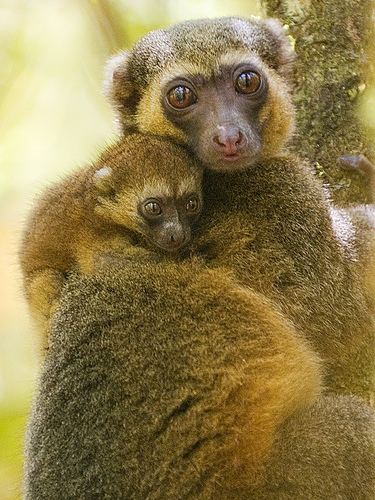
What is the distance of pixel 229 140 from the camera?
18.5 feet

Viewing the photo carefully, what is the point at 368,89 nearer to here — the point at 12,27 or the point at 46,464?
the point at 46,464

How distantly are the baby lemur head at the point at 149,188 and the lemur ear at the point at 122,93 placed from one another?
542 mm

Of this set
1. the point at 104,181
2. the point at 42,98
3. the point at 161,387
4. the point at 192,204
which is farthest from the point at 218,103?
the point at 42,98

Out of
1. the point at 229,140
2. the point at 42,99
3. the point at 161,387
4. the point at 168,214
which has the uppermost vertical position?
the point at 42,99

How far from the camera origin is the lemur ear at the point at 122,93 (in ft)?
21.1

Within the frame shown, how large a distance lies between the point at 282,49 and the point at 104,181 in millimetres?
1813

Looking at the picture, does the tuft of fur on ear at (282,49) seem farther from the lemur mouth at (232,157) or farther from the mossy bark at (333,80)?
the lemur mouth at (232,157)

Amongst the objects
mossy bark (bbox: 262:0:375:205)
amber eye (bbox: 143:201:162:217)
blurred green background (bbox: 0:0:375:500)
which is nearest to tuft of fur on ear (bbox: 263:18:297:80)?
mossy bark (bbox: 262:0:375:205)

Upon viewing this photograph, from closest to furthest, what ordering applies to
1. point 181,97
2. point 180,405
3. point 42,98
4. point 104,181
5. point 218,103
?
point 180,405 → point 104,181 → point 218,103 → point 181,97 → point 42,98

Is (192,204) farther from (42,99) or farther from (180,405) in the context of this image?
(42,99)

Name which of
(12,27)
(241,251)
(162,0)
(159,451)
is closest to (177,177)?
(241,251)

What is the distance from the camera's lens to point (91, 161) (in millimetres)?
6184

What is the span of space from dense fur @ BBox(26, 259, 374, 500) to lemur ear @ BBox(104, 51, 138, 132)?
1.59m

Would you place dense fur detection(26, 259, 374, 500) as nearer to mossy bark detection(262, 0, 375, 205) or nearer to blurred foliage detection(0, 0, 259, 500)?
mossy bark detection(262, 0, 375, 205)
